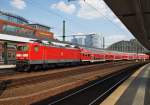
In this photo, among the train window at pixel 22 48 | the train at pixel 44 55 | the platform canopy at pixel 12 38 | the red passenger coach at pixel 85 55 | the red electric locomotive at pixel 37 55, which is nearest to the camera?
the red electric locomotive at pixel 37 55

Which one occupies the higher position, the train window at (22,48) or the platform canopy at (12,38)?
the platform canopy at (12,38)

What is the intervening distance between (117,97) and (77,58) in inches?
1418

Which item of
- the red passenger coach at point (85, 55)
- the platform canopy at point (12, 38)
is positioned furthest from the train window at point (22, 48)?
the red passenger coach at point (85, 55)

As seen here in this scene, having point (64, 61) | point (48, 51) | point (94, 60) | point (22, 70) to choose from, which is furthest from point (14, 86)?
point (94, 60)

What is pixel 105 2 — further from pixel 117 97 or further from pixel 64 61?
Result: pixel 64 61

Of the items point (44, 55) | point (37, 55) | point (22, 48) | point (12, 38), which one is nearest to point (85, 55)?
point (12, 38)

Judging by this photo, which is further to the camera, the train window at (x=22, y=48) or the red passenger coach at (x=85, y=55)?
the red passenger coach at (x=85, y=55)

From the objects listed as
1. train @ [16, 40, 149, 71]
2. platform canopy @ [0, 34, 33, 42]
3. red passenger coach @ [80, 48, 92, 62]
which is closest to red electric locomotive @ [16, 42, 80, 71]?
train @ [16, 40, 149, 71]

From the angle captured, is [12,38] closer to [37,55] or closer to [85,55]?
[37,55]

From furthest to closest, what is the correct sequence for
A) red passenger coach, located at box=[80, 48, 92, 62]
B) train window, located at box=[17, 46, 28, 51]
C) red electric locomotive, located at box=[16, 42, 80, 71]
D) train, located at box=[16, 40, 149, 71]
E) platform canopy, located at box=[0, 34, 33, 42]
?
red passenger coach, located at box=[80, 48, 92, 62]
platform canopy, located at box=[0, 34, 33, 42]
train window, located at box=[17, 46, 28, 51]
train, located at box=[16, 40, 149, 71]
red electric locomotive, located at box=[16, 42, 80, 71]

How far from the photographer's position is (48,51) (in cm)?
3772

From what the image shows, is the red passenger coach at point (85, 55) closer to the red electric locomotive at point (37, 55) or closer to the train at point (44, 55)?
the train at point (44, 55)

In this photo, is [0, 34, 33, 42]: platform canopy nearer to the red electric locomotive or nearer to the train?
the train

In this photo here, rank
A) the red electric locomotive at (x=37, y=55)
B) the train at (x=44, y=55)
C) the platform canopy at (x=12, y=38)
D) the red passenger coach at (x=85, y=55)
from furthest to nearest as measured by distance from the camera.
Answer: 1. the red passenger coach at (x=85, y=55)
2. the platform canopy at (x=12, y=38)
3. the train at (x=44, y=55)
4. the red electric locomotive at (x=37, y=55)
